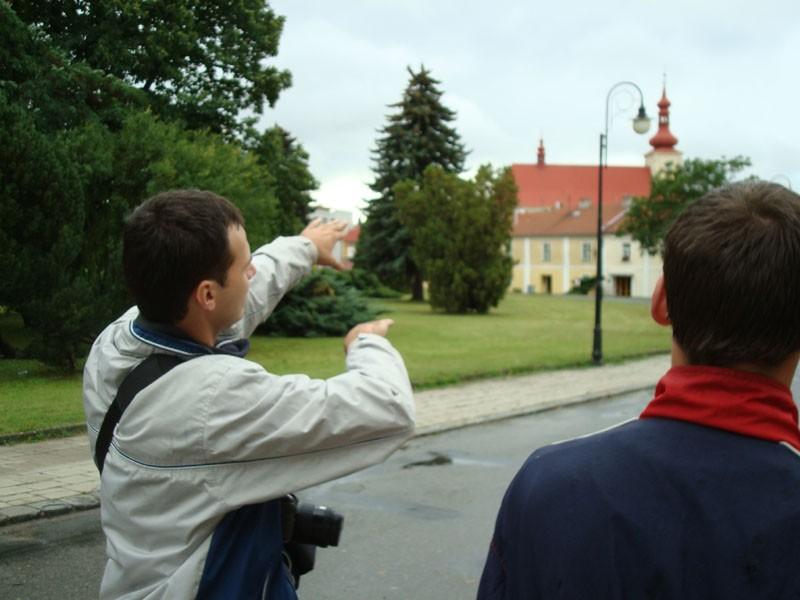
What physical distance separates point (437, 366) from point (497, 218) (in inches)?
951

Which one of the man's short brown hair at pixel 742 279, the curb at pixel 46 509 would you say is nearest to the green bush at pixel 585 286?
the curb at pixel 46 509

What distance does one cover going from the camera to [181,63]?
23344 mm

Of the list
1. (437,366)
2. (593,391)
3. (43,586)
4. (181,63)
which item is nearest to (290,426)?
(43,586)

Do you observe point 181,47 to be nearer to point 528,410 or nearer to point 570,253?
point 528,410

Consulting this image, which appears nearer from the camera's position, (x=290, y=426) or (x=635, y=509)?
(x=635, y=509)

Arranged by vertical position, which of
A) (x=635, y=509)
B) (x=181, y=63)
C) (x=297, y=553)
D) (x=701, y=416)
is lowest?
(x=297, y=553)

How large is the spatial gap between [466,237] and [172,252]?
39.6 m

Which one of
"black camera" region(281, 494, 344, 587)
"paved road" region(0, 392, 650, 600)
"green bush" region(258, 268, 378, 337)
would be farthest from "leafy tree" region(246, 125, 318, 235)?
"black camera" region(281, 494, 344, 587)

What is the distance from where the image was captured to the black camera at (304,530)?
2119 millimetres

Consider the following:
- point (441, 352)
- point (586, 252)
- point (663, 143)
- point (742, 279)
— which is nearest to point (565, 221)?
point (586, 252)

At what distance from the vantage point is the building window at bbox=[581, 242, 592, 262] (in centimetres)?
9731

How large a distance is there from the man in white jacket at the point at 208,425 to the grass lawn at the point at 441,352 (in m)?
8.76

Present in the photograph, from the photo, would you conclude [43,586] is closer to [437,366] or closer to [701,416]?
[701,416]

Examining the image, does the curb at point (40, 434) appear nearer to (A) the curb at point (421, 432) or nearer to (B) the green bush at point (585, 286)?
(A) the curb at point (421, 432)
